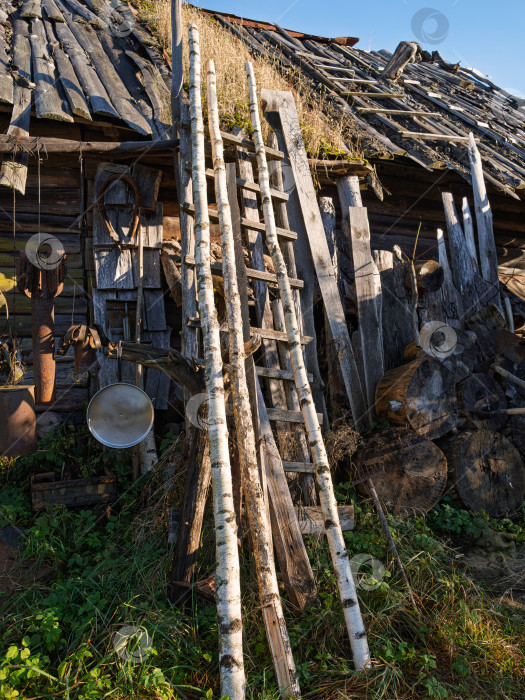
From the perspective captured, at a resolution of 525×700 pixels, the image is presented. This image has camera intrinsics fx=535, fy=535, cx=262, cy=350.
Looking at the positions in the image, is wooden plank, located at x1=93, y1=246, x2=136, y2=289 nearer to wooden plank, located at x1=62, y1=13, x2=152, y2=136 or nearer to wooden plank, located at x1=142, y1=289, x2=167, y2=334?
wooden plank, located at x1=142, y1=289, x2=167, y2=334

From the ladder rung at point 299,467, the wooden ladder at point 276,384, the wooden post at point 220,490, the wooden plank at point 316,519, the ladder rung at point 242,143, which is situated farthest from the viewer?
the ladder rung at point 242,143

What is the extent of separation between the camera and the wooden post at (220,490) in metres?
2.90

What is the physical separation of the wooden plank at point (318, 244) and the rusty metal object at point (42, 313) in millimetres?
2568

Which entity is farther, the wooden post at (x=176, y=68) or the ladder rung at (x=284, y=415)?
the wooden post at (x=176, y=68)

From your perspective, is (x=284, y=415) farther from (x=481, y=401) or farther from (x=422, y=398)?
(x=481, y=401)

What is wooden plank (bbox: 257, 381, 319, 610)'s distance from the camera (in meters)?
3.62

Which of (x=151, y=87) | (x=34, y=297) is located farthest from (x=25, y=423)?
(x=151, y=87)

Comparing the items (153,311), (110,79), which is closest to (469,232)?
(153,311)

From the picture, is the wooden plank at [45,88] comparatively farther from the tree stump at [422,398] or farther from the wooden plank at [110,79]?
the tree stump at [422,398]

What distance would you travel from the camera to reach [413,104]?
27.9 feet

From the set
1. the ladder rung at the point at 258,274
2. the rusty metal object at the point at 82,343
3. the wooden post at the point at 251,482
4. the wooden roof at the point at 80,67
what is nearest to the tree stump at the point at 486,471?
the ladder rung at the point at 258,274

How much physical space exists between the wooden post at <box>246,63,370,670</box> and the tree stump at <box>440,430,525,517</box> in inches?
65.3

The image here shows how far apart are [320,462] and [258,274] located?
195 cm

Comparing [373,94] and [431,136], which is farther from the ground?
[373,94]
